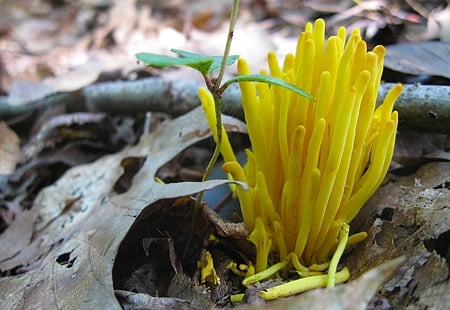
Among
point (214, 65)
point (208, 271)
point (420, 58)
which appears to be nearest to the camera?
point (214, 65)

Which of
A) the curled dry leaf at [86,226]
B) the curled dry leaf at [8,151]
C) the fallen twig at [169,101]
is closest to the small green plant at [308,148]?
the curled dry leaf at [86,226]

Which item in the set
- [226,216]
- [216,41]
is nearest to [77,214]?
[226,216]

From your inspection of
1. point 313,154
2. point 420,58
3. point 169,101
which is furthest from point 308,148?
point 169,101

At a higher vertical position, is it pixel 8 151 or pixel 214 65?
pixel 214 65

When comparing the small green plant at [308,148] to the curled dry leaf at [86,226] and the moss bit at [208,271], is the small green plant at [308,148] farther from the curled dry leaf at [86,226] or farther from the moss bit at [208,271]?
the curled dry leaf at [86,226]

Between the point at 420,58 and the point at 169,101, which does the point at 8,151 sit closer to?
the point at 169,101

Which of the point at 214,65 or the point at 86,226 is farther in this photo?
the point at 86,226

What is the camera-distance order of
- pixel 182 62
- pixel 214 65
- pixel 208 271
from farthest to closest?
1. pixel 208 271
2. pixel 214 65
3. pixel 182 62

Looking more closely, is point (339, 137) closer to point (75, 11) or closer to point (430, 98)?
point (430, 98)
